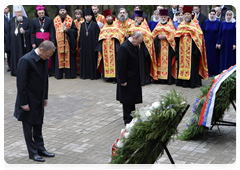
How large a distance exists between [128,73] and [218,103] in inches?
70.4

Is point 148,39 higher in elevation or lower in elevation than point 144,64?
higher

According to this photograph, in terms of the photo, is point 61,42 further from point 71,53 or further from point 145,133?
point 145,133

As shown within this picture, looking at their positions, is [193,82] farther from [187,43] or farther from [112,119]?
[112,119]

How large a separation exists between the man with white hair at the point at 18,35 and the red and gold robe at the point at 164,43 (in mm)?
4153

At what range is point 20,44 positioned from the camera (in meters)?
11.8

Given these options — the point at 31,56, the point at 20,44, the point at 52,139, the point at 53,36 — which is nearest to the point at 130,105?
the point at 52,139

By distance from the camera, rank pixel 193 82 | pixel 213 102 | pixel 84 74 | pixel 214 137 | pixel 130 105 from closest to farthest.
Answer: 1. pixel 213 102
2. pixel 214 137
3. pixel 130 105
4. pixel 193 82
5. pixel 84 74

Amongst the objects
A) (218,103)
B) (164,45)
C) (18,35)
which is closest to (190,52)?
(164,45)

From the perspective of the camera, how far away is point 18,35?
11.8 meters

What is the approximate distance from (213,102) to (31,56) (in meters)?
2.72

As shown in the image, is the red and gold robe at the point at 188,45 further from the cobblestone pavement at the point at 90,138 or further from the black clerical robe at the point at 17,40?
the black clerical robe at the point at 17,40

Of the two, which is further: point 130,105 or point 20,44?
point 20,44

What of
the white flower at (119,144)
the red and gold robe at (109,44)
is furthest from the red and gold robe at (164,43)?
the white flower at (119,144)

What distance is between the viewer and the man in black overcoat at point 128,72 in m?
6.47
